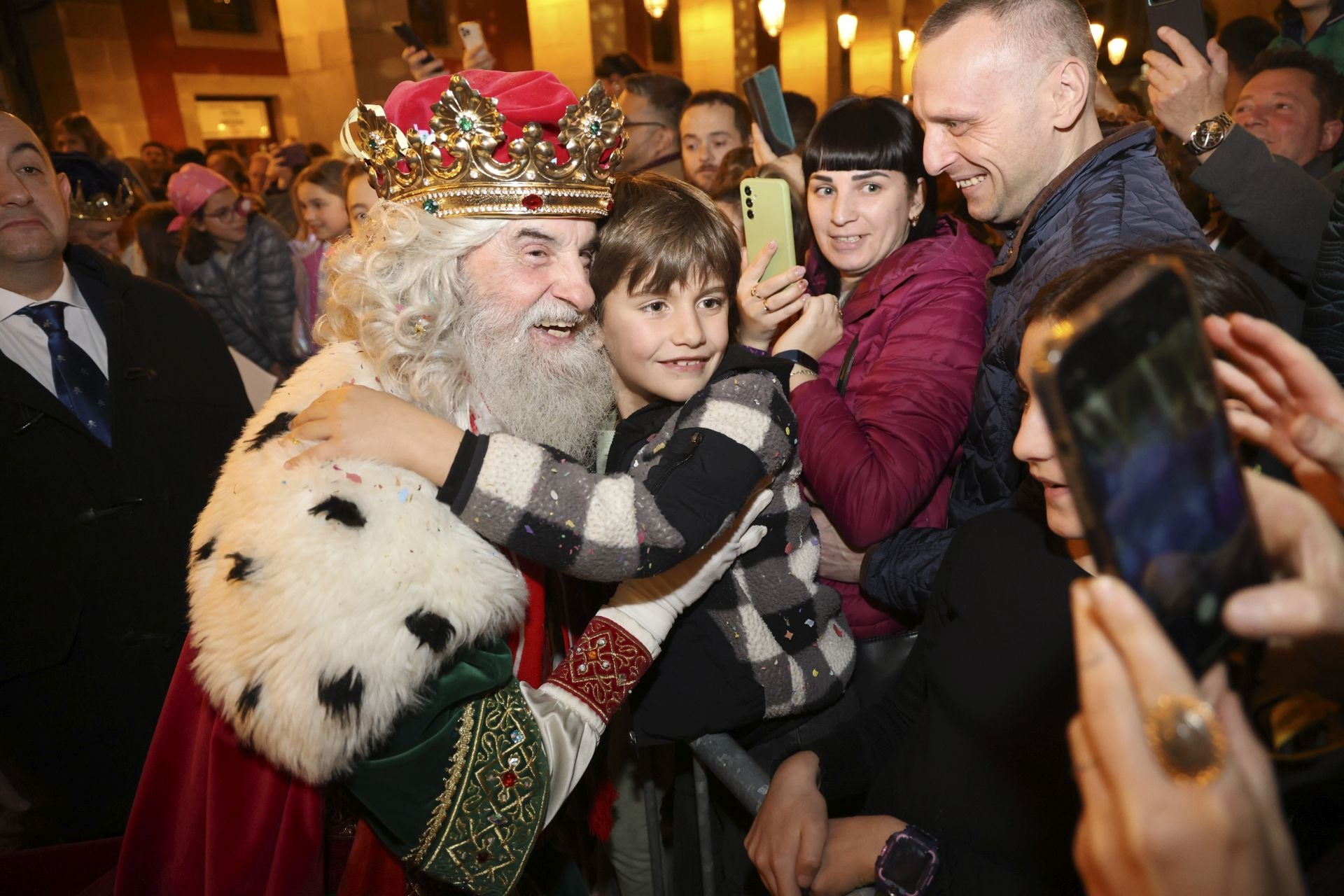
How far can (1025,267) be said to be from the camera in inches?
76.9

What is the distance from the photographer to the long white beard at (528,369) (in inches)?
74.4

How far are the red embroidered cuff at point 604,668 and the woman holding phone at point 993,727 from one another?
0.38m

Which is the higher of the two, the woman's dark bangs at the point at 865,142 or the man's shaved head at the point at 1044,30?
→ the man's shaved head at the point at 1044,30

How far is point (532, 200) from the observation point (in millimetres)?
1869

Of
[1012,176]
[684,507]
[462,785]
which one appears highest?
[1012,176]

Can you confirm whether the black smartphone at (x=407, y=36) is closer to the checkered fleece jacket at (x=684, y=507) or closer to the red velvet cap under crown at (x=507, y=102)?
the red velvet cap under crown at (x=507, y=102)

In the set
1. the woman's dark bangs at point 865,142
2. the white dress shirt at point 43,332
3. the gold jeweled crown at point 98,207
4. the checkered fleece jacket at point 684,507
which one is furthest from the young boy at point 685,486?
the gold jeweled crown at point 98,207

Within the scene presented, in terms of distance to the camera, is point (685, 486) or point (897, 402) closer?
point (685, 486)

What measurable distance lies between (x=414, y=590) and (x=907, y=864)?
99 centimetres

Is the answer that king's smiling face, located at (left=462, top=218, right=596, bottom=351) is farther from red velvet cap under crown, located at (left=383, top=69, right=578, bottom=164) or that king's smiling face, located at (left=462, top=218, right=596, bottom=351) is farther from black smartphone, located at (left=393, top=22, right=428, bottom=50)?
black smartphone, located at (left=393, top=22, right=428, bottom=50)

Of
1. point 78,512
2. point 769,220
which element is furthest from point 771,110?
point 78,512

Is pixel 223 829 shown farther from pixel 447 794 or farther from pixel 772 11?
pixel 772 11

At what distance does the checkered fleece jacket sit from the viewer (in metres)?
1.47

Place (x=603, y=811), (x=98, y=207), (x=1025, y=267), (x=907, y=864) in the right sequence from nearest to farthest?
(x=907, y=864), (x=1025, y=267), (x=603, y=811), (x=98, y=207)
